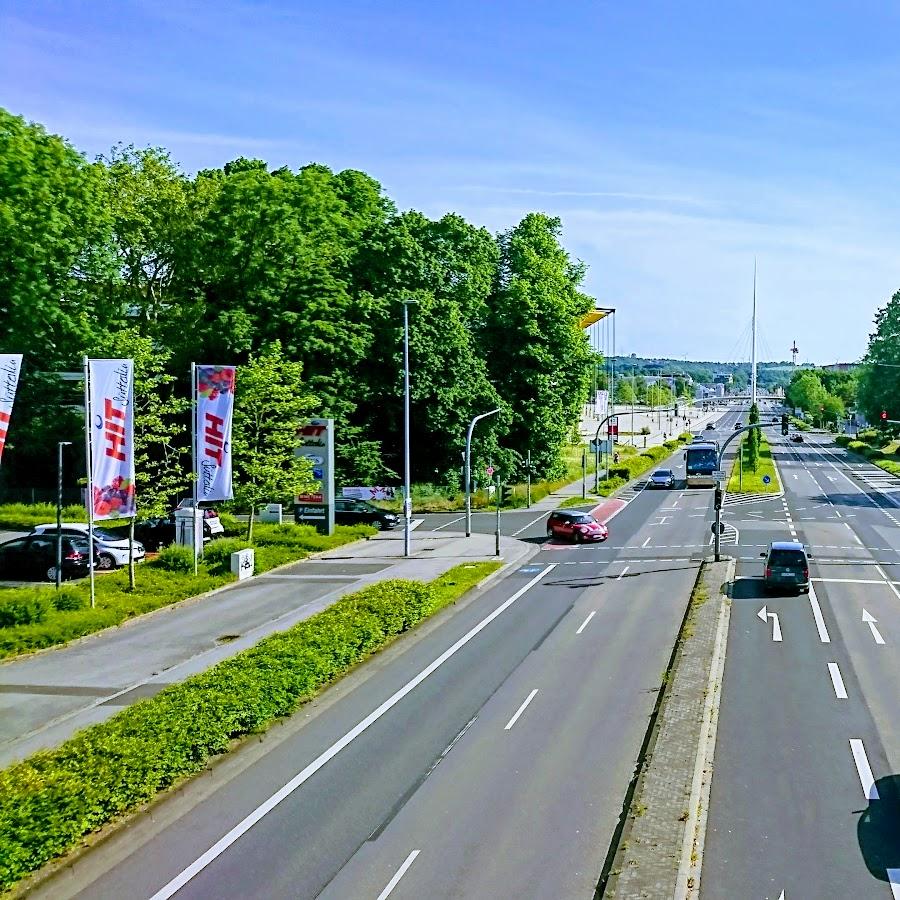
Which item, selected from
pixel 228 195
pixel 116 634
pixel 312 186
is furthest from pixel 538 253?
pixel 116 634

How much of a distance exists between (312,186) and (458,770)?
1725 inches

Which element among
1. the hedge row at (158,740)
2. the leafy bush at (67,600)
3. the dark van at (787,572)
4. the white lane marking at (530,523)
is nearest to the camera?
the hedge row at (158,740)

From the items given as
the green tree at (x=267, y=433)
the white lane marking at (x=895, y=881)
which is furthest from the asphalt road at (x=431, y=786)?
the green tree at (x=267, y=433)

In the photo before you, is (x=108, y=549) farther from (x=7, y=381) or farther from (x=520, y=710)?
(x=520, y=710)

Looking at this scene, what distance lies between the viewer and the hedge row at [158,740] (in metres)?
13.2

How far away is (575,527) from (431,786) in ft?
110

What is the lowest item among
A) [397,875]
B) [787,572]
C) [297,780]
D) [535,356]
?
[297,780]

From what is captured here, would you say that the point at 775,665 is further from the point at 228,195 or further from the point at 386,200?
the point at 386,200

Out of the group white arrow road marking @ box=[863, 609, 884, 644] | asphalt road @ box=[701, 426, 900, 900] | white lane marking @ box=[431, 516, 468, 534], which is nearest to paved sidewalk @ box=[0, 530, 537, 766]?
white lane marking @ box=[431, 516, 468, 534]

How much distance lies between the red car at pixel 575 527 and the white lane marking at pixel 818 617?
15.0 m

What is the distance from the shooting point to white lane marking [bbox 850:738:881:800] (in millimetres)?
16219

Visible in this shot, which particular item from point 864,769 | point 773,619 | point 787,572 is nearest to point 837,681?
point 864,769

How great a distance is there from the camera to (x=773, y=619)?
98.4ft

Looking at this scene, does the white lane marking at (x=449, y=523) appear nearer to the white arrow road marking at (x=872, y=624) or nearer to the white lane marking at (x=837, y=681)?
the white arrow road marking at (x=872, y=624)
